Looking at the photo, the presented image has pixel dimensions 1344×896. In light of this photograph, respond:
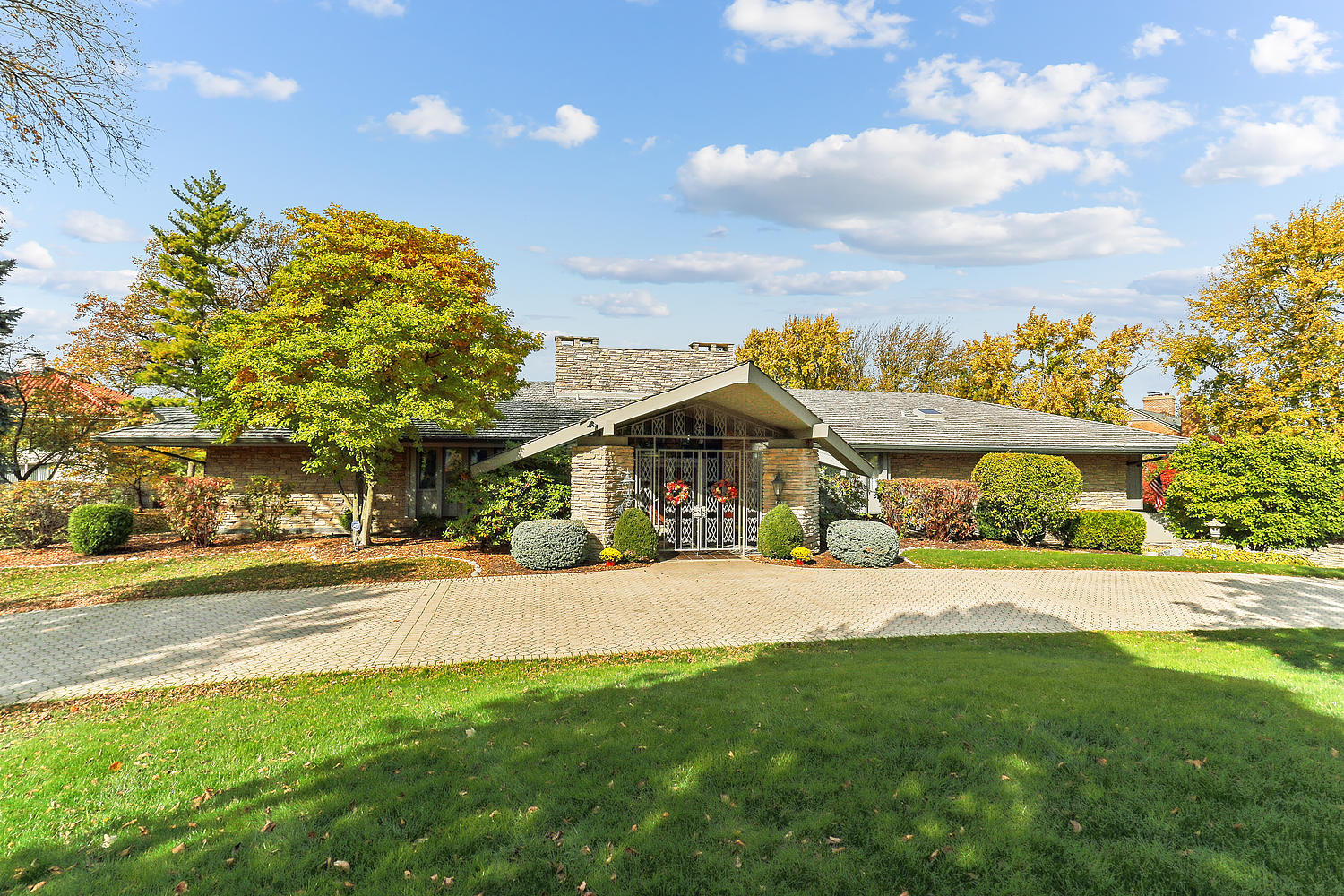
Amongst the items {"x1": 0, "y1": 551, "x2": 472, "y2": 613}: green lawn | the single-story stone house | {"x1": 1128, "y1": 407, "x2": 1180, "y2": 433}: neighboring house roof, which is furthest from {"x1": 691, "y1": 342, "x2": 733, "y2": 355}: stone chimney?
{"x1": 1128, "y1": 407, "x2": 1180, "y2": 433}: neighboring house roof

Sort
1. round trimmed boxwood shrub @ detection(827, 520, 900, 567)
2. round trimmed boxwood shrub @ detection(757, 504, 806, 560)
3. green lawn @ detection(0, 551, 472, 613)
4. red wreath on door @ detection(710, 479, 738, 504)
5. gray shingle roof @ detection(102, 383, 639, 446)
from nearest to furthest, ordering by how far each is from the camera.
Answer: green lawn @ detection(0, 551, 472, 613), round trimmed boxwood shrub @ detection(827, 520, 900, 567), round trimmed boxwood shrub @ detection(757, 504, 806, 560), red wreath on door @ detection(710, 479, 738, 504), gray shingle roof @ detection(102, 383, 639, 446)

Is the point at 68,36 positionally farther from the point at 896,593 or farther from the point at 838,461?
the point at 838,461

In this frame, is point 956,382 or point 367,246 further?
point 956,382

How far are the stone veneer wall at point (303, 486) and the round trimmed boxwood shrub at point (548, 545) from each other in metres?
6.57

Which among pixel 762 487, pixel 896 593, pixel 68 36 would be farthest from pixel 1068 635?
pixel 68 36

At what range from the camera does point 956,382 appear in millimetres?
38938

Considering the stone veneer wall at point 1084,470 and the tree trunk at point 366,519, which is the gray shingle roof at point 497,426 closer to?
the tree trunk at point 366,519

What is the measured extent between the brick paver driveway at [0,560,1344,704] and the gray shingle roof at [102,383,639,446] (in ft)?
22.5

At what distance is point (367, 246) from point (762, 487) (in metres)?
10.1

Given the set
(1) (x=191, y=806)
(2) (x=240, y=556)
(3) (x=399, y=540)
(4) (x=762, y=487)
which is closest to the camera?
(1) (x=191, y=806)

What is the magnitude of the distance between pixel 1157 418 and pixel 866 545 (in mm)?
37132

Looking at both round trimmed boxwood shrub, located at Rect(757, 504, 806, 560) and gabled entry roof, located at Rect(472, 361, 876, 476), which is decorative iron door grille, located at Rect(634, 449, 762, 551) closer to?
round trimmed boxwood shrub, located at Rect(757, 504, 806, 560)

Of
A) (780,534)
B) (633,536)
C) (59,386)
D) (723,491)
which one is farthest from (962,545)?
(59,386)

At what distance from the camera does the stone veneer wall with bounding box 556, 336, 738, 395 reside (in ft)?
72.9
